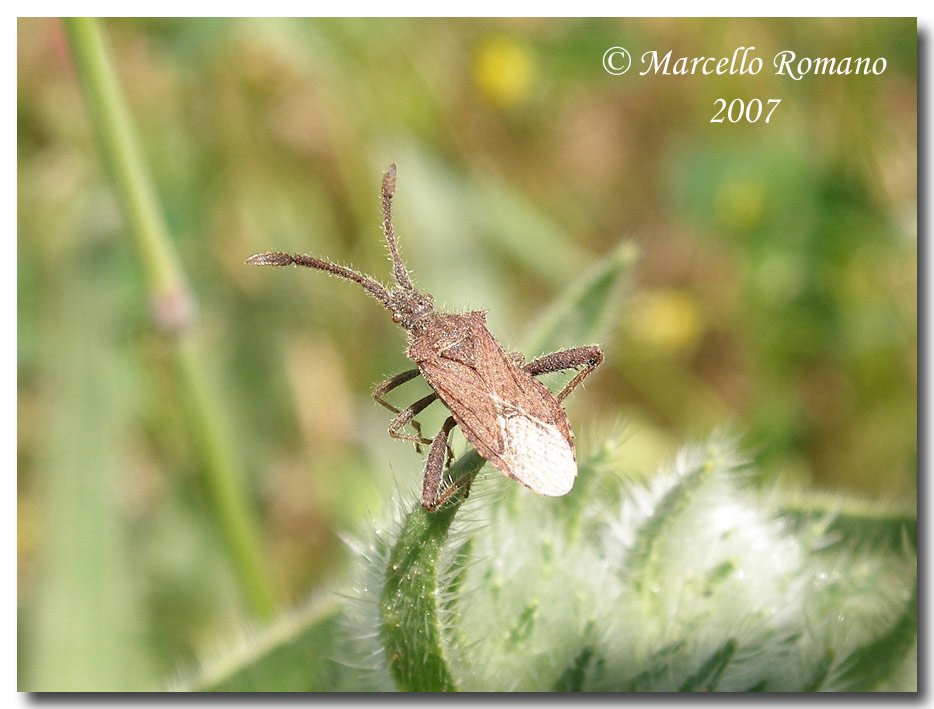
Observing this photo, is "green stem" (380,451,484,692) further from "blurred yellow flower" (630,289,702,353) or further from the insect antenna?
"blurred yellow flower" (630,289,702,353)

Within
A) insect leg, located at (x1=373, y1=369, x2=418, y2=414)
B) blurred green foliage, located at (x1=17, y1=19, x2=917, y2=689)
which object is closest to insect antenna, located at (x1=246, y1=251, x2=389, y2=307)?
insect leg, located at (x1=373, y1=369, x2=418, y2=414)

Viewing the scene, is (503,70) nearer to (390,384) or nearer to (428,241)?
(428,241)

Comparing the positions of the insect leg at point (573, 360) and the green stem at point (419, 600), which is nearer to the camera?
the green stem at point (419, 600)

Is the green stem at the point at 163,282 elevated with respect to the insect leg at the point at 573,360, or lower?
elevated

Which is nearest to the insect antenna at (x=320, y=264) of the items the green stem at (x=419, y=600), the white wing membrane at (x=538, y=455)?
the white wing membrane at (x=538, y=455)

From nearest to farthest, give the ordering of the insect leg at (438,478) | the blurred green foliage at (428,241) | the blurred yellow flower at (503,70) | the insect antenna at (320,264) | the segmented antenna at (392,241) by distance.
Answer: the insect leg at (438,478) < the insect antenna at (320,264) < the segmented antenna at (392,241) < the blurred green foliage at (428,241) < the blurred yellow flower at (503,70)

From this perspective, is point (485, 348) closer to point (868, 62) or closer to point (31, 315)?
point (31, 315)

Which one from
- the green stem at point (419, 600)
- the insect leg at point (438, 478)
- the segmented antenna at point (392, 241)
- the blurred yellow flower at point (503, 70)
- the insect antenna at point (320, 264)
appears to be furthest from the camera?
the blurred yellow flower at point (503, 70)

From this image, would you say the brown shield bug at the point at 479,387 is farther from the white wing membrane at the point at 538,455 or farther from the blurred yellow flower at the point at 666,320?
the blurred yellow flower at the point at 666,320
